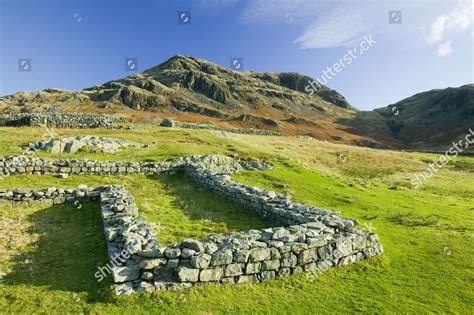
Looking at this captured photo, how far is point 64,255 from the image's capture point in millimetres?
13766

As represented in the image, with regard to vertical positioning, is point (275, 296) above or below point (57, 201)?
below

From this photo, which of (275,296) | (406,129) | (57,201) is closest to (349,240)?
(275,296)

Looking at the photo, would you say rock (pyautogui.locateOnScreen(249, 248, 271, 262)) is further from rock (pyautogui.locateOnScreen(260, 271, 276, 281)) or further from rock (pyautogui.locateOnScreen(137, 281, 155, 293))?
rock (pyautogui.locateOnScreen(137, 281, 155, 293))

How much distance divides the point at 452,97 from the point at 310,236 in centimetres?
19079

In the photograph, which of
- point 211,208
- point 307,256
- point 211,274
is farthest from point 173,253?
point 211,208

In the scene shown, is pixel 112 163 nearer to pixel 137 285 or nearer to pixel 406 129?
pixel 137 285

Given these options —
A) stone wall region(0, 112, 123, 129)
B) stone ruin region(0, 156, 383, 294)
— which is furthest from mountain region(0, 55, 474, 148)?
stone ruin region(0, 156, 383, 294)

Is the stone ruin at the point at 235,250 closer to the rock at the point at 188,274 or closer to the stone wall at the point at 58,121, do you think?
the rock at the point at 188,274

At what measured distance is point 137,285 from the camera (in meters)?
10.9

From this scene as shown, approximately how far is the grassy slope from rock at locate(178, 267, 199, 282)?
469 millimetres

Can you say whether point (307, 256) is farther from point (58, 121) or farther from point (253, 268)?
point (58, 121)

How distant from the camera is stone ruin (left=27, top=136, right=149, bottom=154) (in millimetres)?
34794

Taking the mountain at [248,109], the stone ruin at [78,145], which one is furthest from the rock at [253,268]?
the mountain at [248,109]

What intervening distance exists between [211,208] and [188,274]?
11.2 meters
